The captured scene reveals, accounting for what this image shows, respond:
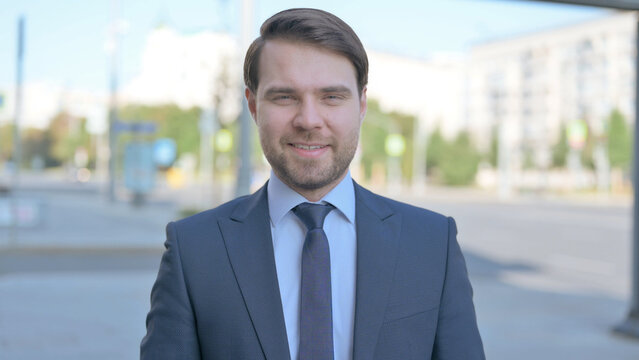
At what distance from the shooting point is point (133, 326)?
261 inches

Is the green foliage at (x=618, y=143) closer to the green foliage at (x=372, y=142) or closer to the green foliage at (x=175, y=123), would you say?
the green foliage at (x=372, y=142)

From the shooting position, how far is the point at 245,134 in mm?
8758

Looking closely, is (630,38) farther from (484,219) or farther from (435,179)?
(484,219)

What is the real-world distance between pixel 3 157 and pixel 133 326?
68.8 meters

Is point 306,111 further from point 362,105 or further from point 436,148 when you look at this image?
point 436,148

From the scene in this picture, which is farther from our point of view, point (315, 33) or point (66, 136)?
point (66, 136)

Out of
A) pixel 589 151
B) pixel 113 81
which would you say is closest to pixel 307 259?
pixel 113 81

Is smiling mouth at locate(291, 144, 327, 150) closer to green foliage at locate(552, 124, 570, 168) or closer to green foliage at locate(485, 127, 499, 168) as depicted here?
green foliage at locate(552, 124, 570, 168)

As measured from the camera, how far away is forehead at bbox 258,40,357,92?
141 centimetres

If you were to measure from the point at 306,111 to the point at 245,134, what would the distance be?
24.3 feet

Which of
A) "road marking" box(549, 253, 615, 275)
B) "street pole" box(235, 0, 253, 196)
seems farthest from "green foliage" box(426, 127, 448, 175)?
"street pole" box(235, 0, 253, 196)

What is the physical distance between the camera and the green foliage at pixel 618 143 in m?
45.6

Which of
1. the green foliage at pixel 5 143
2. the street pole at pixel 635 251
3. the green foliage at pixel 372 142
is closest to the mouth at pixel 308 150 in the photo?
the street pole at pixel 635 251

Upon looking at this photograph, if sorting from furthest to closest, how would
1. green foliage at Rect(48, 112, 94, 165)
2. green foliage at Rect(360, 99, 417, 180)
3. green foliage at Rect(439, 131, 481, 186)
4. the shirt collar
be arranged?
green foliage at Rect(48, 112, 94, 165) → green foliage at Rect(360, 99, 417, 180) → green foliage at Rect(439, 131, 481, 186) → the shirt collar
